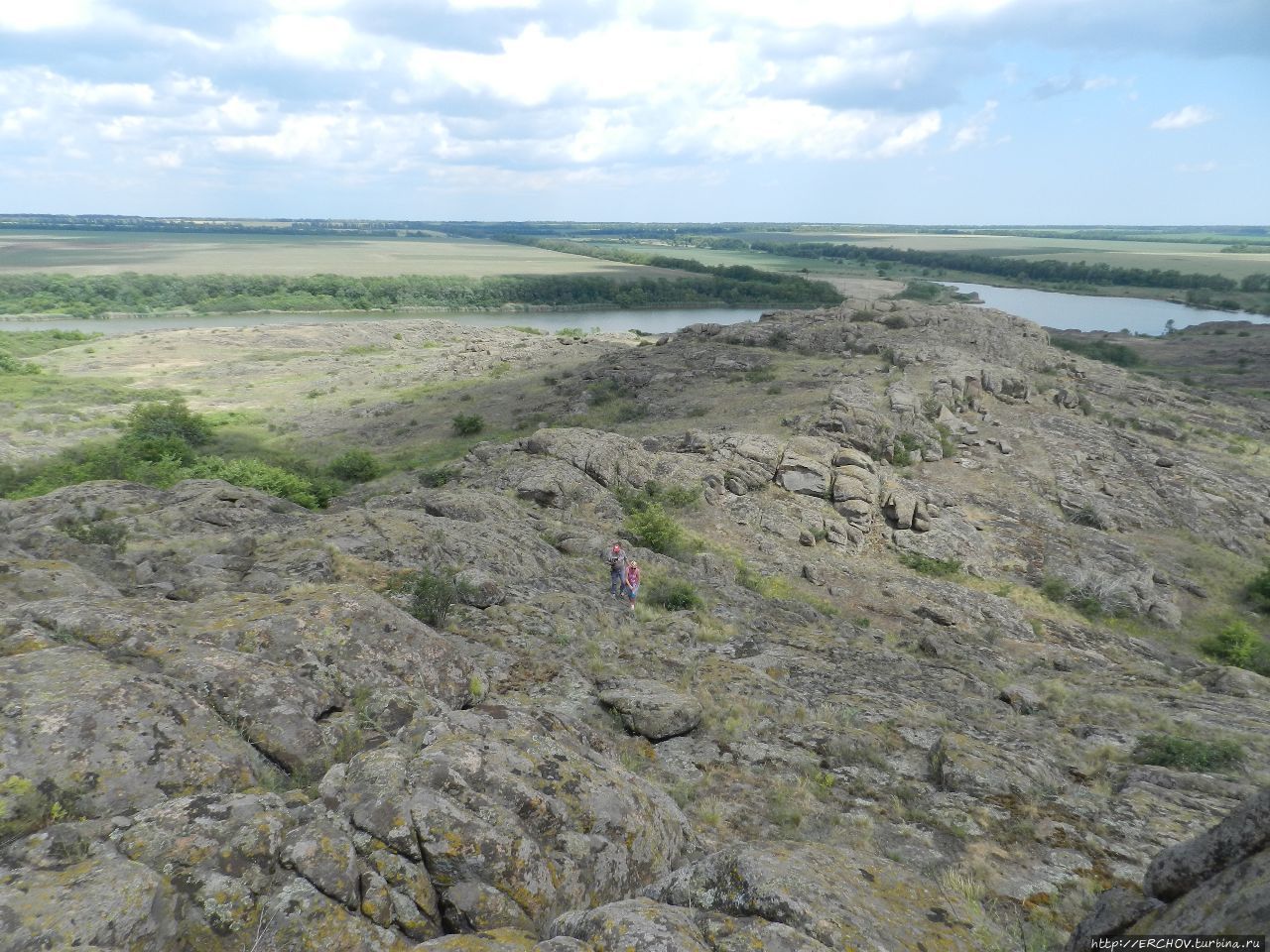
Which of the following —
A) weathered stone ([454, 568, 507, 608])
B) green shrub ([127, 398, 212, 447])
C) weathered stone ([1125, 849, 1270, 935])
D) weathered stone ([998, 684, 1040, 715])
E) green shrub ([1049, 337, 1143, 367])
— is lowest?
weathered stone ([998, 684, 1040, 715])

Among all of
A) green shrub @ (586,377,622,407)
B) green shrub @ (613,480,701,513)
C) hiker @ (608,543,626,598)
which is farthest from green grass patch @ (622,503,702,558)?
green shrub @ (586,377,622,407)

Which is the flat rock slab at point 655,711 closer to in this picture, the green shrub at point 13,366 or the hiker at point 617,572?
the hiker at point 617,572

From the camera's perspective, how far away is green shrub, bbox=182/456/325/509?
79.0 ft

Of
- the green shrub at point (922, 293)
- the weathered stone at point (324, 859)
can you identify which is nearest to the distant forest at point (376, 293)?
the green shrub at point (922, 293)

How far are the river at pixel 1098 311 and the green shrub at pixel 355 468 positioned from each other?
107075 mm

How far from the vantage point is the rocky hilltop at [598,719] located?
15.3ft

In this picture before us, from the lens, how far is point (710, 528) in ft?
72.9

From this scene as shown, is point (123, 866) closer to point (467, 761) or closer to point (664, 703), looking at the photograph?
point (467, 761)

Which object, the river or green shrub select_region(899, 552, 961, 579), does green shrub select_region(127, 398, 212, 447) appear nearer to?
green shrub select_region(899, 552, 961, 579)

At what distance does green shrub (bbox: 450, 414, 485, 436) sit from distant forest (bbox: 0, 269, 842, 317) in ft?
337

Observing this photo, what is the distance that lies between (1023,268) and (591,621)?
21503 cm

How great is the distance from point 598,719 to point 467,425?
33.6 metres

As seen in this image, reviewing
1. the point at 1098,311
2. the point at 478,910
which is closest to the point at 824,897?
the point at 478,910

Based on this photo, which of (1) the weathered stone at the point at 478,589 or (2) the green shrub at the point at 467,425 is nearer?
(1) the weathered stone at the point at 478,589
